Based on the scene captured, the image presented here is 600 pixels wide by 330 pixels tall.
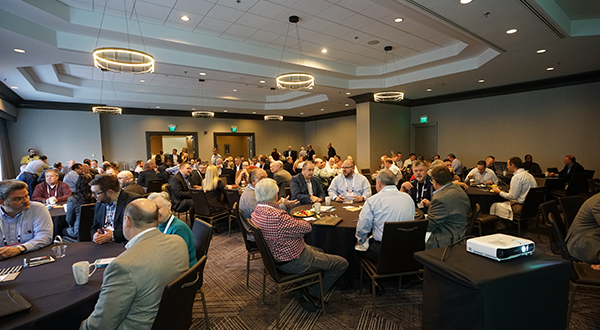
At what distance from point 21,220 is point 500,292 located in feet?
12.0

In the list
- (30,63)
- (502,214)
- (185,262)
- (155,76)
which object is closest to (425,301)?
(185,262)

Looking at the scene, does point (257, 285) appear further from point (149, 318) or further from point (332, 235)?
point (149, 318)

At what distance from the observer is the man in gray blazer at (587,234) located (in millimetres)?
2572

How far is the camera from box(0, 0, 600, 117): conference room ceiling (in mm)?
4574

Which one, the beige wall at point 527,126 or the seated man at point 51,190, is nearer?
the seated man at point 51,190

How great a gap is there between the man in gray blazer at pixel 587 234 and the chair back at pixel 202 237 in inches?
137

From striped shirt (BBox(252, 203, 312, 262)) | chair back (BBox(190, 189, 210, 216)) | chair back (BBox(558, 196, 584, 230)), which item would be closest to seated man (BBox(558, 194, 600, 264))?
chair back (BBox(558, 196, 584, 230))

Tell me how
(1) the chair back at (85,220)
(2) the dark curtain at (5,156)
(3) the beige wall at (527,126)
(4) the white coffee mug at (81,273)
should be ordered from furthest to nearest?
(2) the dark curtain at (5,156) < (3) the beige wall at (527,126) < (1) the chair back at (85,220) < (4) the white coffee mug at (81,273)

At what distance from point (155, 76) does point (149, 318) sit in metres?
9.51

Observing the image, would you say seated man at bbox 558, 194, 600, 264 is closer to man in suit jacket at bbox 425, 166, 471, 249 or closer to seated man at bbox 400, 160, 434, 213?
man in suit jacket at bbox 425, 166, 471, 249

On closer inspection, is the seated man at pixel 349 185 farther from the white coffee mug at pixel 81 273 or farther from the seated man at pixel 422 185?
the white coffee mug at pixel 81 273

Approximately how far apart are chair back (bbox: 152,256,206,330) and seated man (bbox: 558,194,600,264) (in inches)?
135

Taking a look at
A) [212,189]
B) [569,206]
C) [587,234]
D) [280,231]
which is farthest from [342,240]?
[212,189]

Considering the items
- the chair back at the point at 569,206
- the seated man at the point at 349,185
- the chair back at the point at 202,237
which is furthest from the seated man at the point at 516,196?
the chair back at the point at 202,237
